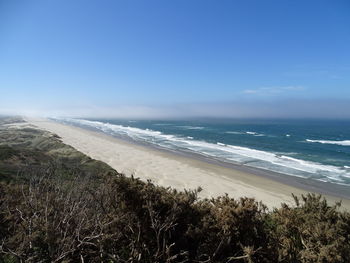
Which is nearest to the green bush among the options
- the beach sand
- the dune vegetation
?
the dune vegetation

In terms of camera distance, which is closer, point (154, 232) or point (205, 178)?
point (154, 232)

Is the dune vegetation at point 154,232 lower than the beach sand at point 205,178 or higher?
higher

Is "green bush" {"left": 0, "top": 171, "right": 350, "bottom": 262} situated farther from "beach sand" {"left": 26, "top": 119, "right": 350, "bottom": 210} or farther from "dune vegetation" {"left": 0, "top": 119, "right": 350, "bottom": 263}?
"beach sand" {"left": 26, "top": 119, "right": 350, "bottom": 210}

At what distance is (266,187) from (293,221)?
16.1m

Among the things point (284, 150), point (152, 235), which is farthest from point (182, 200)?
point (284, 150)

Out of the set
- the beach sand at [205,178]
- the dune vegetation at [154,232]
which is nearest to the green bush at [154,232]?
the dune vegetation at [154,232]

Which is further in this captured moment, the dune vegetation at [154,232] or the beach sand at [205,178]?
the beach sand at [205,178]

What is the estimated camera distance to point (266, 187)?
20.1 metres

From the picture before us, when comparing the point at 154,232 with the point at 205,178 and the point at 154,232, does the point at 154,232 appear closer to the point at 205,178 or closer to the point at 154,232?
the point at 154,232

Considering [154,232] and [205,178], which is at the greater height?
[154,232]

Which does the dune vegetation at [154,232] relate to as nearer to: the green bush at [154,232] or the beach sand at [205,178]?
the green bush at [154,232]

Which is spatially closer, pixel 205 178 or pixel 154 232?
pixel 154 232

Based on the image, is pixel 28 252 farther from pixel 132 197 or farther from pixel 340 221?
pixel 340 221

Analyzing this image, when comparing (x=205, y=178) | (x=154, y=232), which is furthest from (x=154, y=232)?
(x=205, y=178)
